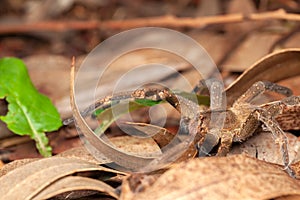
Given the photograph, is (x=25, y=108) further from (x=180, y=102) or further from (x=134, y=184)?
(x=134, y=184)

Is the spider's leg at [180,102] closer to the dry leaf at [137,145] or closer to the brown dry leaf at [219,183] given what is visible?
the dry leaf at [137,145]

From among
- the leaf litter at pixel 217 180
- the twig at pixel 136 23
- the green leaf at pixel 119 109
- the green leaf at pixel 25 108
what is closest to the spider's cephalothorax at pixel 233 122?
the green leaf at pixel 119 109

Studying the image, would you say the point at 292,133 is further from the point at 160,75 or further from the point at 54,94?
the point at 54,94

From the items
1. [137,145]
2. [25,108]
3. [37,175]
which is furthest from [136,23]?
[37,175]

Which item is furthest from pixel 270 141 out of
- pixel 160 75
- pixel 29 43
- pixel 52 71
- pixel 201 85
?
pixel 29 43

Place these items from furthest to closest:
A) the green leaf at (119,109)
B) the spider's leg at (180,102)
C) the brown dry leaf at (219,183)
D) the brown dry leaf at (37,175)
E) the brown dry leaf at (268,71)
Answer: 1. the brown dry leaf at (268,71)
2. the green leaf at (119,109)
3. the spider's leg at (180,102)
4. the brown dry leaf at (37,175)
5. the brown dry leaf at (219,183)

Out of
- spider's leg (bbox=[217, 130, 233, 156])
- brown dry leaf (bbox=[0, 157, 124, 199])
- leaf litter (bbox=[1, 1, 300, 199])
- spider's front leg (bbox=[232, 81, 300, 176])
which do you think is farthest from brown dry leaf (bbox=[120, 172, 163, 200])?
spider's front leg (bbox=[232, 81, 300, 176])
